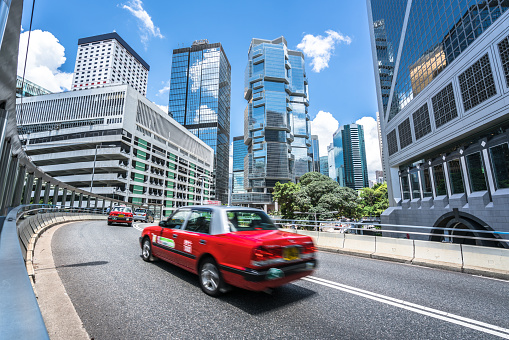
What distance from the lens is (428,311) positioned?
3781mm

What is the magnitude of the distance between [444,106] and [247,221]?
90.8ft

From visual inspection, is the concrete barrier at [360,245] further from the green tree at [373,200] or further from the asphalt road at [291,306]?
the green tree at [373,200]

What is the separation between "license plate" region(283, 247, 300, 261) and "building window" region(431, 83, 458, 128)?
2599 cm

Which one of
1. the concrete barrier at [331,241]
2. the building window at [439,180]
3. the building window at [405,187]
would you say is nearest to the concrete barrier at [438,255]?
the concrete barrier at [331,241]

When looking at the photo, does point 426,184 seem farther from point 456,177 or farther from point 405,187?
point 405,187

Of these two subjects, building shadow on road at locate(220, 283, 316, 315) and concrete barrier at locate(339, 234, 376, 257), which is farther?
concrete barrier at locate(339, 234, 376, 257)

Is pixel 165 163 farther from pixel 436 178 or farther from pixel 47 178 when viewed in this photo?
pixel 436 178

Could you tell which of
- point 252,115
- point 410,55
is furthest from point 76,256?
point 252,115

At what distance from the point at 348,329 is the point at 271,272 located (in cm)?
125

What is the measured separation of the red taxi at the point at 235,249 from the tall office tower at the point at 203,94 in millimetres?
125614

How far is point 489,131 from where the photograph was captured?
18.7 m

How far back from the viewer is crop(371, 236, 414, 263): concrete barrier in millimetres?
8141

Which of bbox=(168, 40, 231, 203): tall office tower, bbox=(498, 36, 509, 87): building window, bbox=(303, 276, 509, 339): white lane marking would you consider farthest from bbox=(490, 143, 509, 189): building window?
bbox=(168, 40, 231, 203): tall office tower

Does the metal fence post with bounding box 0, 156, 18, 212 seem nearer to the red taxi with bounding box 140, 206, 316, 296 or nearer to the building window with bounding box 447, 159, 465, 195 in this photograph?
the red taxi with bounding box 140, 206, 316, 296
